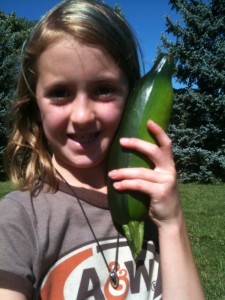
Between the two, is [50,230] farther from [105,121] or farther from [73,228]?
[105,121]

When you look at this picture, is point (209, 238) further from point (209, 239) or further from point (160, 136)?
point (160, 136)

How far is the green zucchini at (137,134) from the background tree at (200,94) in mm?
17547

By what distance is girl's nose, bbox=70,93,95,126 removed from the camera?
5.85 feet

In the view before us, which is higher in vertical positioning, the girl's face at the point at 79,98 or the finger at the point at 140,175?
the girl's face at the point at 79,98

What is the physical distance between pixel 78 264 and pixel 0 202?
414 millimetres

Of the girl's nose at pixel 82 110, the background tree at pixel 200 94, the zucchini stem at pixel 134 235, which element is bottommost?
the zucchini stem at pixel 134 235

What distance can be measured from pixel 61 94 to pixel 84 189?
44 centimetres

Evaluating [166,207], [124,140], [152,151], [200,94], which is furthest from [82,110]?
[200,94]

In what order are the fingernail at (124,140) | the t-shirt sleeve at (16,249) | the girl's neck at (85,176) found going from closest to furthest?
1. the t-shirt sleeve at (16,249)
2. the fingernail at (124,140)
3. the girl's neck at (85,176)

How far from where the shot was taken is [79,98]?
1803 mm

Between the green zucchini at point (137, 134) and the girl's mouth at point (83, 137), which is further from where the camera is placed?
the girl's mouth at point (83, 137)

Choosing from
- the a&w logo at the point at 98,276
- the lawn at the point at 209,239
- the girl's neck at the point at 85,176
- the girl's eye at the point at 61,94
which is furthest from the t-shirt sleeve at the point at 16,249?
the lawn at the point at 209,239

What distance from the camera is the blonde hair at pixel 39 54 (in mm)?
1884

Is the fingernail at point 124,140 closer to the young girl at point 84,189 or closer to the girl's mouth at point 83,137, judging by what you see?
the young girl at point 84,189
